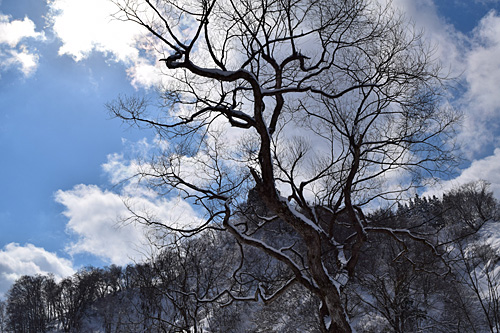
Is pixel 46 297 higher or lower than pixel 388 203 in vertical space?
higher

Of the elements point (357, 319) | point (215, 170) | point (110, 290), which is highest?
point (110, 290)

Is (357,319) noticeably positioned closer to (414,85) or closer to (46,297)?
(414,85)

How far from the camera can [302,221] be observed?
5445 millimetres

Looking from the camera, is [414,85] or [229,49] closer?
[229,49]

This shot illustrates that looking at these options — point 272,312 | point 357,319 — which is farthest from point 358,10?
point 357,319

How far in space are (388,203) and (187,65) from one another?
608cm

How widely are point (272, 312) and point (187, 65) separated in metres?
21.9

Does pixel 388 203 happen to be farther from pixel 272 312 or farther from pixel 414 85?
pixel 272 312

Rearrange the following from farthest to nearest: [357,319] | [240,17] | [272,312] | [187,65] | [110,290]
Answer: [110,290] < [357,319] < [272,312] < [240,17] < [187,65]

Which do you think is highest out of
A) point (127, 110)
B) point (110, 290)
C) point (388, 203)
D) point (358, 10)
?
point (110, 290)

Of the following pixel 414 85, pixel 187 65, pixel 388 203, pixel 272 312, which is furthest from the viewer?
pixel 272 312

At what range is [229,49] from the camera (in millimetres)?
6250

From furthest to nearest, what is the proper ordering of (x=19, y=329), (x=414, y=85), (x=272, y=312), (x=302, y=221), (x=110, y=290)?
(x=110, y=290) → (x=19, y=329) → (x=272, y=312) → (x=414, y=85) → (x=302, y=221)

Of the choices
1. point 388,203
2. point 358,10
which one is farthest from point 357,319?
point 358,10
